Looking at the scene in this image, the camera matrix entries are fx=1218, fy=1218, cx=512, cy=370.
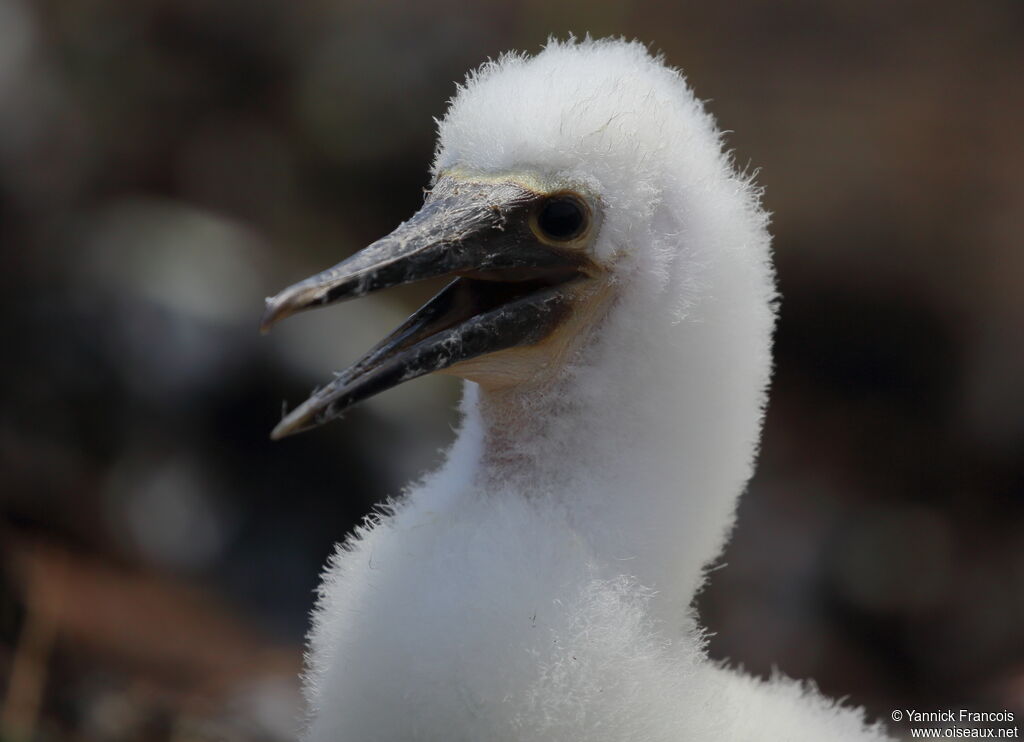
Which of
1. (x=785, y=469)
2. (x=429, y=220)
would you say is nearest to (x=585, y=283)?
(x=429, y=220)

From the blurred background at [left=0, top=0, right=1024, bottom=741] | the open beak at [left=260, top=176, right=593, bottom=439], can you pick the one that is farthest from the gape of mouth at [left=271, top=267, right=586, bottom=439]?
the blurred background at [left=0, top=0, right=1024, bottom=741]

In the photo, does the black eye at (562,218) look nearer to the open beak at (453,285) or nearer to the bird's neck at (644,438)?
the open beak at (453,285)

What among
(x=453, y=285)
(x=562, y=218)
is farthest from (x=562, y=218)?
(x=453, y=285)

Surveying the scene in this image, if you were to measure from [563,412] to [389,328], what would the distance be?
4.55 meters

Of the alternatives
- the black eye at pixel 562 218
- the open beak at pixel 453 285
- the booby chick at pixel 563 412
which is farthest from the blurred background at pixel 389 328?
the black eye at pixel 562 218

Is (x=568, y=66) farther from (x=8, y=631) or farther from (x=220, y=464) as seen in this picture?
(x=220, y=464)

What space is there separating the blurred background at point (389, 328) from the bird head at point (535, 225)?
2.95 meters

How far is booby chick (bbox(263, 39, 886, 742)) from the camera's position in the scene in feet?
6.61

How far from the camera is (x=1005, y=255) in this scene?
6.62 m

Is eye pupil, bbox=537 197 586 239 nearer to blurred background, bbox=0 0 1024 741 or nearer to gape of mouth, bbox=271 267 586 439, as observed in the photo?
Result: gape of mouth, bbox=271 267 586 439

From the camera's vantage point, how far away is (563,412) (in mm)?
2232

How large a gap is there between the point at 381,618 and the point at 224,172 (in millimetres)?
6287

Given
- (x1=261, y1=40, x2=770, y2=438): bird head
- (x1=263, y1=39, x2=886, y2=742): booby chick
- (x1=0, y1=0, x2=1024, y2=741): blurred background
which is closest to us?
(x1=263, y1=39, x2=886, y2=742): booby chick

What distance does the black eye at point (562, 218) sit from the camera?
7.18 ft
